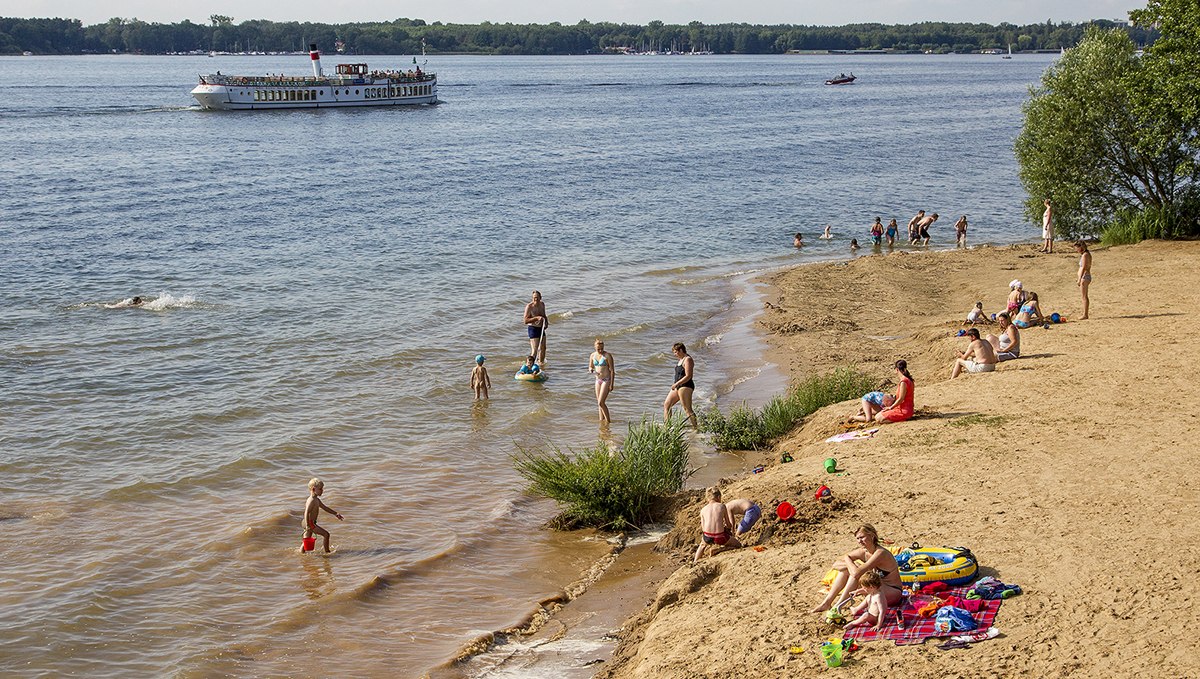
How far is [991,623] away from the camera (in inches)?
360

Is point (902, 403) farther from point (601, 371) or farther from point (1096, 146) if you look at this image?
point (1096, 146)

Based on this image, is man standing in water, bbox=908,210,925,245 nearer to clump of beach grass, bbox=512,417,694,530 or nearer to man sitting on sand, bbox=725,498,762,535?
clump of beach grass, bbox=512,417,694,530

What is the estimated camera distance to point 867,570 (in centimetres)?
953

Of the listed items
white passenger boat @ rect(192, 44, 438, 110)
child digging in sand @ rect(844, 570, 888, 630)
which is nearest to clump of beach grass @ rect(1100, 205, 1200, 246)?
child digging in sand @ rect(844, 570, 888, 630)

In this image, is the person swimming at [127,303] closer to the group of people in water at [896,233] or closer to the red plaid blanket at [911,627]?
the group of people in water at [896,233]

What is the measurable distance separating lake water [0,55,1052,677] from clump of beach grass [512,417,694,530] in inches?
18.5

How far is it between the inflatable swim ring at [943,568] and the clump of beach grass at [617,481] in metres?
4.67

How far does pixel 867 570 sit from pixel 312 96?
301 feet

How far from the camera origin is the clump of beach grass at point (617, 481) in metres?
14.1

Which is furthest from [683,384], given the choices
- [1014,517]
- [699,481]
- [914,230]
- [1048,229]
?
[914,230]

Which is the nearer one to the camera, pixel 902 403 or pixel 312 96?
pixel 902 403

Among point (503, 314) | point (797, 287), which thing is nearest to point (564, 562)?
point (503, 314)

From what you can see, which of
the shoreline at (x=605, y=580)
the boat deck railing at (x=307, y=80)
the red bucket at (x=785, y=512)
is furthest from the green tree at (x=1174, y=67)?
the boat deck railing at (x=307, y=80)

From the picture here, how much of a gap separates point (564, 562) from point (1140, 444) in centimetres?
726
